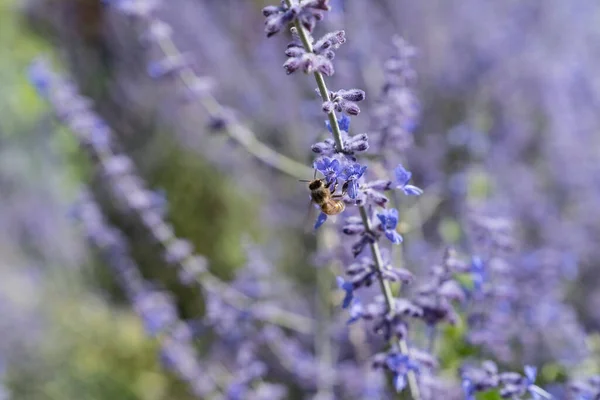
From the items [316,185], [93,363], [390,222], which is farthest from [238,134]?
[93,363]

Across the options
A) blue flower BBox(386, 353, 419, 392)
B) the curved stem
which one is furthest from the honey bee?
the curved stem

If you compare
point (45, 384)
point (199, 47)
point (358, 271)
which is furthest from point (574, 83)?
point (45, 384)

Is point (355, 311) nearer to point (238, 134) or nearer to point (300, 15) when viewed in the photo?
point (300, 15)

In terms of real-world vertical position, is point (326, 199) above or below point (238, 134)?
below

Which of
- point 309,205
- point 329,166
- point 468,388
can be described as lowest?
point 468,388

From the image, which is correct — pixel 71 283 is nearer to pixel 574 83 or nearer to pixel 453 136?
pixel 453 136

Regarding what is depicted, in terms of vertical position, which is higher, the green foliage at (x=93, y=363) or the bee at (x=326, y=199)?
the green foliage at (x=93, y=363)

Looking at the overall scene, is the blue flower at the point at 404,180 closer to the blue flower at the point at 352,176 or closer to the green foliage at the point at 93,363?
the blue flower at the point at 352,176

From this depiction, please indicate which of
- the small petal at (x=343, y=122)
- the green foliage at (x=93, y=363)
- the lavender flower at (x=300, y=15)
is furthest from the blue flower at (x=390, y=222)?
the green foliage at (x=93, y=363)
